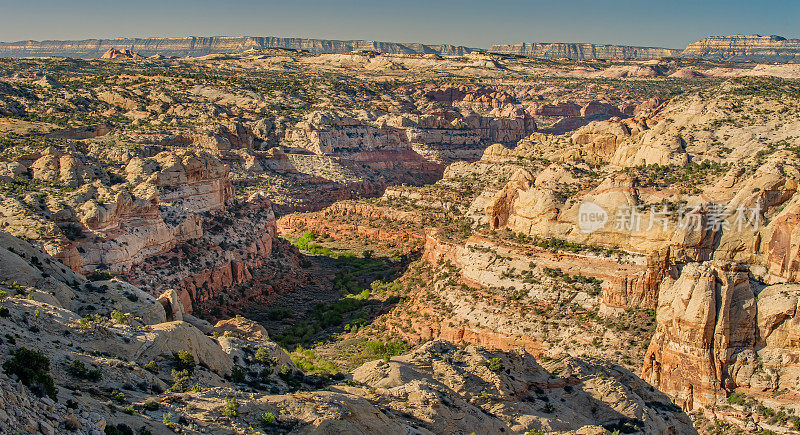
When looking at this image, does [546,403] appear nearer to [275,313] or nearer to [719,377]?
[719,377]

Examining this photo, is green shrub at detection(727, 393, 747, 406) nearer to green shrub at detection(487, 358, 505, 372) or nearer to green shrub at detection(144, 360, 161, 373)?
green shrub at detection(487, 358, 505, 372)

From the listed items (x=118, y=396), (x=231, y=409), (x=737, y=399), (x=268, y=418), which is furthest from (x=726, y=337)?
(x=118, y=396)

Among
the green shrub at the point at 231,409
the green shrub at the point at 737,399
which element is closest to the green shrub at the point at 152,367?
the green shrub at the point at 231,409

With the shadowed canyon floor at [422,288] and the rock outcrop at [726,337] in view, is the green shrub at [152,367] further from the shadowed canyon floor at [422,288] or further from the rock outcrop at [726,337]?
the rock outcrop at [726,337]

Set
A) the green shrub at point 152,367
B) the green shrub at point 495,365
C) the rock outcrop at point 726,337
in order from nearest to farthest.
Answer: the green shrub at point 152,367
the green shrub at point 495,365
the rock outcrop at point 726,337

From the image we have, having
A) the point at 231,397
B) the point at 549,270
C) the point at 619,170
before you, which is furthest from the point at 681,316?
the point at 231,397
